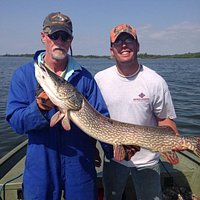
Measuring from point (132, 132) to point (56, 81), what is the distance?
101cm

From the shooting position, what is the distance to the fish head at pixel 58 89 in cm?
290

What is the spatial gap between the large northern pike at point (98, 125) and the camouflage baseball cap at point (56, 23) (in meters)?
0.42

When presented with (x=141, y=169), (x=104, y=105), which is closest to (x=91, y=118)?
(x=104, y=105)

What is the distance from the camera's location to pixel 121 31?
11.4ft

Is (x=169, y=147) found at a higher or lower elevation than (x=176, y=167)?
higher

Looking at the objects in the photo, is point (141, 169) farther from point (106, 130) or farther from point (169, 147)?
point (106, 130)

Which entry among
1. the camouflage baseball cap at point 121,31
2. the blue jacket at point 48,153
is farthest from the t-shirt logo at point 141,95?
the blue jacket at point 48,153

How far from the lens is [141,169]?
139 inches

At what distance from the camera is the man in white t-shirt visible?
11.2 ft

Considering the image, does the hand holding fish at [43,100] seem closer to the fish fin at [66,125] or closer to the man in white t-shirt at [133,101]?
the fish fin at [66,125]

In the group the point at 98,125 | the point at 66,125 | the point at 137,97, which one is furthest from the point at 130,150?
the point at 66,125

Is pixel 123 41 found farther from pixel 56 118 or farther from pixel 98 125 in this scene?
pixel 56 118

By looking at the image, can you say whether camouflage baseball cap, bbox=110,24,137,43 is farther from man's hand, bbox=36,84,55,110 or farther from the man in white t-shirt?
man's hand, bbox=36,84,55,110

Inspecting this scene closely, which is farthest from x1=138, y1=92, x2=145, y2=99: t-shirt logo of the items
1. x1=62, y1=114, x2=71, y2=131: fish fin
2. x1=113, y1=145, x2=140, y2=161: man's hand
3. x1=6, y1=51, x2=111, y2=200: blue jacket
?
x1=62, y1=114, x2=71, y2=131: fish fin
